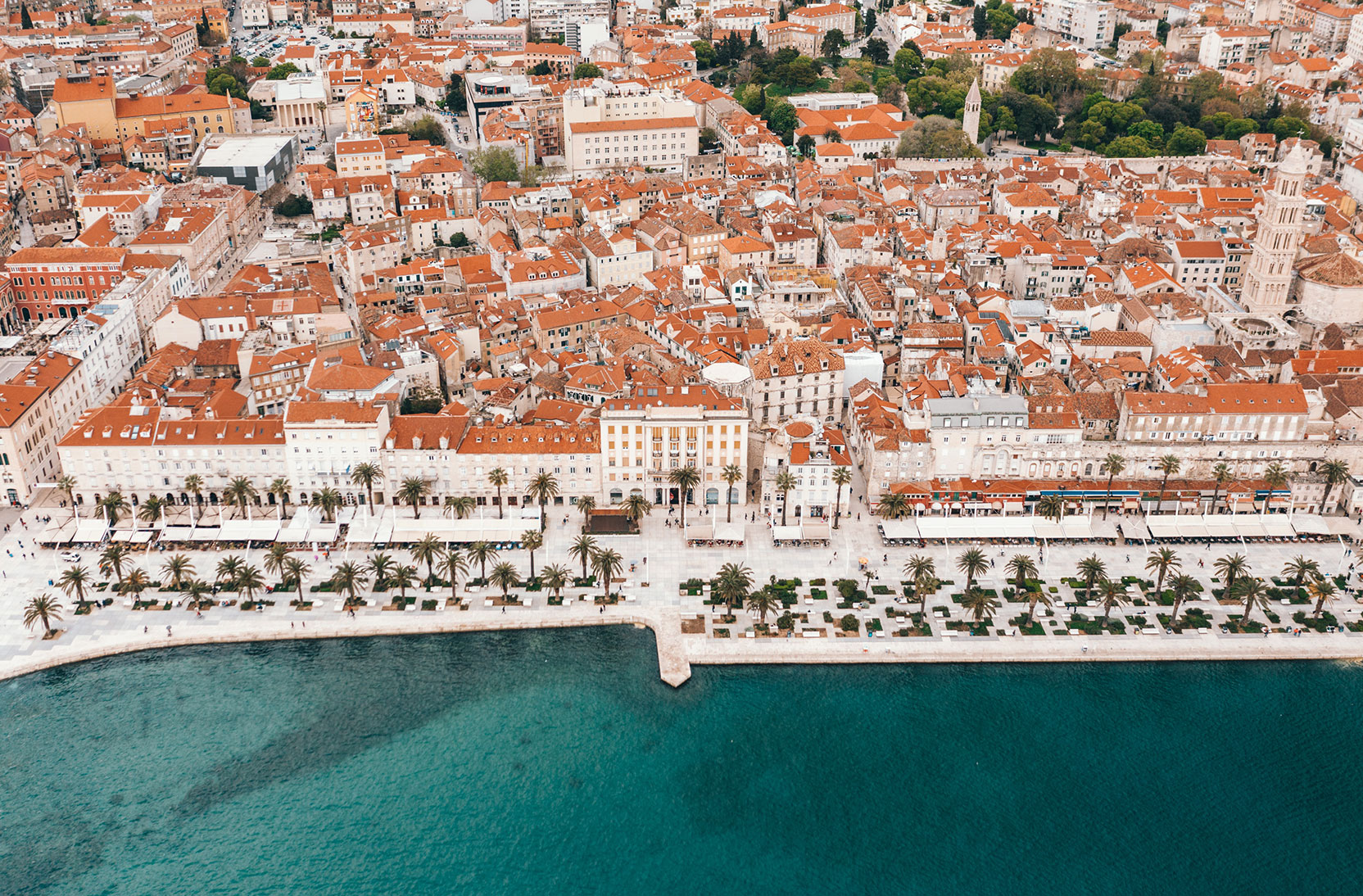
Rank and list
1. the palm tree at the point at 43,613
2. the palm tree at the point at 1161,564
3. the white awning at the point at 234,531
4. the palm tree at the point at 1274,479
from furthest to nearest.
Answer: the palm tree at the point at 1274,479 → the white awning at the point at 234,531 → the palm tree at the point at 1161,564 → the palm tree at the point at 43,613

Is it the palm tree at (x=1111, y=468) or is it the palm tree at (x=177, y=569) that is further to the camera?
the palm tree at (x=1111, y=468)

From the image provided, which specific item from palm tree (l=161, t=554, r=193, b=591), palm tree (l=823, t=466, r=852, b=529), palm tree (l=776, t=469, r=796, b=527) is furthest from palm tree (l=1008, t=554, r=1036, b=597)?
palm tree (l=161, t=554, r=193, b=591)

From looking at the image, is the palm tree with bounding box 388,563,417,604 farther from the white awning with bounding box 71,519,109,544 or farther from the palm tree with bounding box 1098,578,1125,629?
the palm tree with bounding box 1098,578,1125,629

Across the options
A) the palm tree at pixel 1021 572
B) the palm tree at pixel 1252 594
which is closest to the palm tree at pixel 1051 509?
the palm tree at pixel 1021 572

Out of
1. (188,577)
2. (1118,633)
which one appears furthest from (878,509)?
(188,577)

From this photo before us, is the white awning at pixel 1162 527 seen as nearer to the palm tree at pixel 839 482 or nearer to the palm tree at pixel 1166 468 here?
the palm tree at pixel 1166 468

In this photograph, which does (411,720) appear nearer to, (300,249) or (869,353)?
(869,353)
